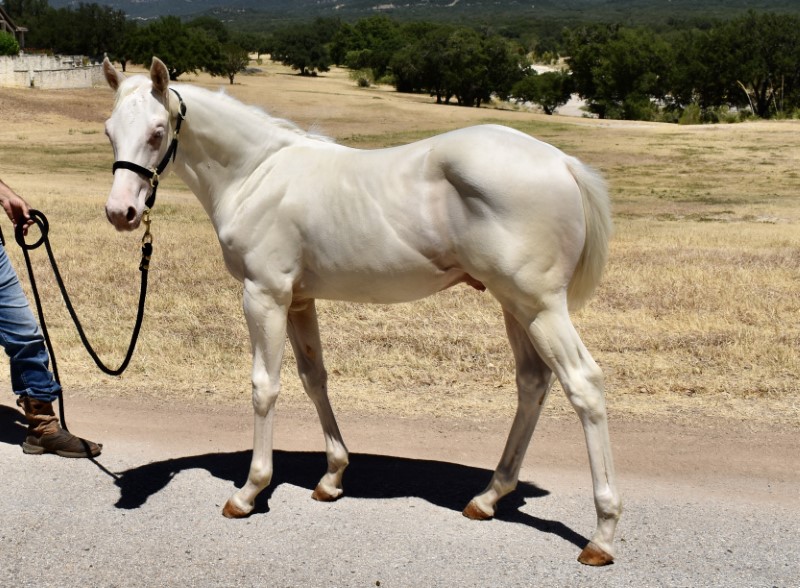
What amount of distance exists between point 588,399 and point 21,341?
12.0 ft

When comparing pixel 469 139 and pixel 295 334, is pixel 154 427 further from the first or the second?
pixel 469 139

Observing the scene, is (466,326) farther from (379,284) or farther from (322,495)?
(379,284)

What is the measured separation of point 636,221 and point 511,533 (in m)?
15.1

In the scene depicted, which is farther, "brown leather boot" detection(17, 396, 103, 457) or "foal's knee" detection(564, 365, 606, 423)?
"brown leather boot" detection(17, 396, 103, 457)

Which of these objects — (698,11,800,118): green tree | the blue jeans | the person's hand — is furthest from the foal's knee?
(698,11,800,118): green tree

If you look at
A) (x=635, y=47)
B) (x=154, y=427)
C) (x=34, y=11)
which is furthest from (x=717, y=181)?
(x=34, y=11)

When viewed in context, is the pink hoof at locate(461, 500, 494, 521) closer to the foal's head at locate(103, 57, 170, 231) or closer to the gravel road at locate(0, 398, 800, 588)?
the gravel road at locate(0, 398, 800, 588)

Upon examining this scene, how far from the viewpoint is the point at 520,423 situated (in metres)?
5.41

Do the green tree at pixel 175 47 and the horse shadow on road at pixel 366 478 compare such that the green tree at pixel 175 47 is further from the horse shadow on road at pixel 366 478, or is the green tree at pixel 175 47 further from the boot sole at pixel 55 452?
the horse shadow on road at pixel 366 478

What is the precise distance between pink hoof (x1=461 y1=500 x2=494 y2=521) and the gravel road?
5 centimetres

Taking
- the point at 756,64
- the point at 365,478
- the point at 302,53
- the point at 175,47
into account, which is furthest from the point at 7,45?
the point at 365,478

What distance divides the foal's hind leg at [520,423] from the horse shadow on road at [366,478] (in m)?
0.15

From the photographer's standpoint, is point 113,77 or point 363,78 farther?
point 363,78

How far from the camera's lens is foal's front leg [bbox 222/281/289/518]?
534 centimetres
